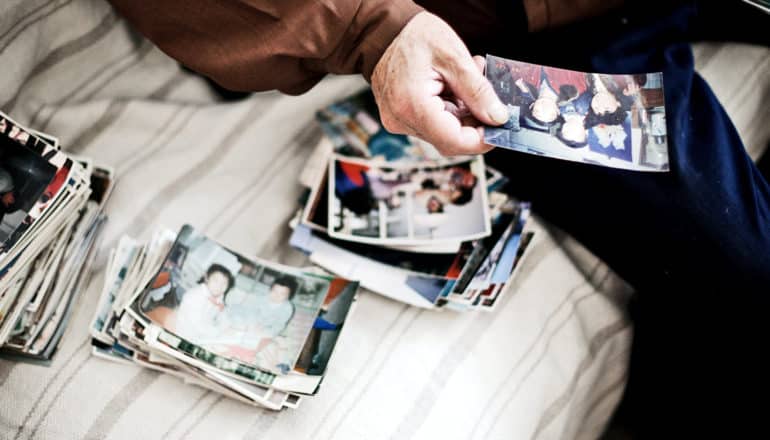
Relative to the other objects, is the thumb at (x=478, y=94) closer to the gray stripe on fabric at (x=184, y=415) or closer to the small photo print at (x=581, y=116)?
the small photo print at (x=581, y=116)

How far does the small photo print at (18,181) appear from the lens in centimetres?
93

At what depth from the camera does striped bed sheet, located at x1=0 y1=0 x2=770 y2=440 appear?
96 cm

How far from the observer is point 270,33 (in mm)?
963

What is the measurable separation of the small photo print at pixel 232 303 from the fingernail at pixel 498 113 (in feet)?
1.25

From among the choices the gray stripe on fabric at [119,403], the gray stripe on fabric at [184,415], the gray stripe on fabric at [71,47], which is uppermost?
the gray stripe on fabric at [71,47]

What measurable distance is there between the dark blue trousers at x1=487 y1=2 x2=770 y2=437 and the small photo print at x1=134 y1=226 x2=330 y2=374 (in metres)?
0.47

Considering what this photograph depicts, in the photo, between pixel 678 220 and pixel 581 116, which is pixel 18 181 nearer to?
pixel 581 116

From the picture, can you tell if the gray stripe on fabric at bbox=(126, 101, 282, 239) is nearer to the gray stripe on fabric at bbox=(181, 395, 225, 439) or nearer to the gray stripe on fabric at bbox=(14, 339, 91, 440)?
the gray stripe on fabric at bbox=(14, 339, 91, 440)

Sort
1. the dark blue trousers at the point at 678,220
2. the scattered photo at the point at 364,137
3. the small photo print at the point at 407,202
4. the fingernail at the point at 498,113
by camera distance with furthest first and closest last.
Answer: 1. the scattered photo at the point at 364,137
2. the small photo print at the point at 407,202
3. the dark blue trousers at the point at 678,220
4. the fingernail at the point at 498,113

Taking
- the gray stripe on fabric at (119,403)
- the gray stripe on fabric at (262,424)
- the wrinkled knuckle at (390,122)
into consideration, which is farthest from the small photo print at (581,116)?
the gray stripe on fabric at (119,403)

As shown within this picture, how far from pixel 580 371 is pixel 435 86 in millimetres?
573

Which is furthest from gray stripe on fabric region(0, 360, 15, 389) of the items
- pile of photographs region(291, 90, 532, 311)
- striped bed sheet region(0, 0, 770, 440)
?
pile of photographs region(291, 90, 532, 311)

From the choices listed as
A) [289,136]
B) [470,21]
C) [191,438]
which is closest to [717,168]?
[470,21]

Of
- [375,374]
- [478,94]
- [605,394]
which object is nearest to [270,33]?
[478,94]
